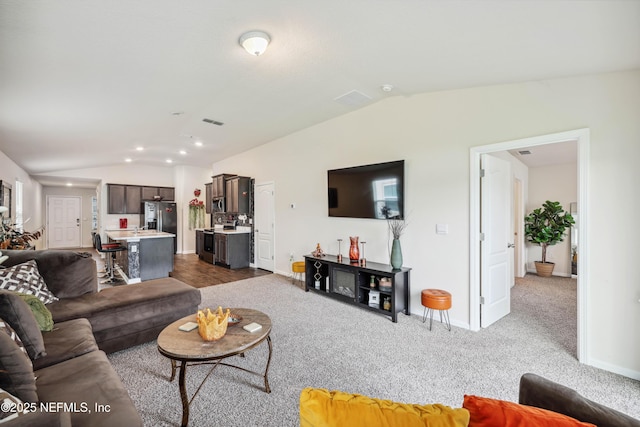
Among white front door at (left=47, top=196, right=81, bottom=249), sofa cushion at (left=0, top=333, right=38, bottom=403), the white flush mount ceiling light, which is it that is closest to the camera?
sofa cushion at (left=0, top=333, right=38, bottom=403)

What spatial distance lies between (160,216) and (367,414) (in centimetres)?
922

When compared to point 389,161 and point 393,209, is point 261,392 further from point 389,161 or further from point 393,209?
point 389,161

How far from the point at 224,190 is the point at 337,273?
14.5 feet

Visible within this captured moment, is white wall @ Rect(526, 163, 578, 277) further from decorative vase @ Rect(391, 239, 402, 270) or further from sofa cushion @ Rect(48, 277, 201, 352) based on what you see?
sofa cushion @ Rect(48, 277, 201, 352)

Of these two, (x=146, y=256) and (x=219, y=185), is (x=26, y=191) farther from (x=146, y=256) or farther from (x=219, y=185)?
(x=219, y=185)

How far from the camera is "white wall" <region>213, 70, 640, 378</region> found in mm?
2375

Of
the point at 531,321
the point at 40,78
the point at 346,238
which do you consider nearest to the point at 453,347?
the point at 531,321

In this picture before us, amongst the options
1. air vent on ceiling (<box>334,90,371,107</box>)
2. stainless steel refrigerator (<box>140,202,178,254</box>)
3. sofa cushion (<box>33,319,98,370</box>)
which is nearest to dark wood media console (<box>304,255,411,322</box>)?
air vent on ceiling (<box>334,90,371,107</box>)

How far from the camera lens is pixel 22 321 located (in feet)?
5.48

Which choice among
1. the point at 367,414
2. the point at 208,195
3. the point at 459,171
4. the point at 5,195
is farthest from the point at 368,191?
the point at 5,195

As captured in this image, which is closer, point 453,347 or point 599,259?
point 599,259

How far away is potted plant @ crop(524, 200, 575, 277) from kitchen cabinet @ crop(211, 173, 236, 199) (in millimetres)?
6924

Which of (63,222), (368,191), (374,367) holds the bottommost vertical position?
(374,367)

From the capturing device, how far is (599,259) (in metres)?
2.48
